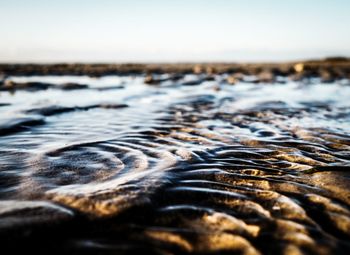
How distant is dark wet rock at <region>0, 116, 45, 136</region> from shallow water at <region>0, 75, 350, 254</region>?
0.03 meters

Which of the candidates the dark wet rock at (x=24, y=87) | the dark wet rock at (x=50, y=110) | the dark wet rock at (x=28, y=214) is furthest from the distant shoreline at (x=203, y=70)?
the dark wet rock at (x=28, y=214)

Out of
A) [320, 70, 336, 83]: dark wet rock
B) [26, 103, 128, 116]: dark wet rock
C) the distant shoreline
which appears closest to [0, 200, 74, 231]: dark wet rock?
[26, 103, 128, 116]: dark wet rock

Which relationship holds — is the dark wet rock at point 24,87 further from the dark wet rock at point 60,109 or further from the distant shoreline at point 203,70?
the distant shoreline at point 203,70

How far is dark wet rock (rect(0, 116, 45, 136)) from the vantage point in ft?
11.8

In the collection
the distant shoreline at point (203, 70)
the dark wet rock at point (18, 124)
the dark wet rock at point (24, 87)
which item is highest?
the distant shoreline at point (203, 70)

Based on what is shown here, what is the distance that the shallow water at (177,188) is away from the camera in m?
1.39

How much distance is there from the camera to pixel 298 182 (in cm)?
203

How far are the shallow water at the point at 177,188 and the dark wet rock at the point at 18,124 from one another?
3 centimetres

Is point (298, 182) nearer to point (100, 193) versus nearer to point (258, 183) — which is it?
point (258, 183)

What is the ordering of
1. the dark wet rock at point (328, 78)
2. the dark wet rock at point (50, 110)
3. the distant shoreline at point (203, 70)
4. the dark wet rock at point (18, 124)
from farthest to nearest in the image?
1. the distant shoreline at point (203, 70)
2. the dark wet rock at point (328, 78)
3. the dark wet rock at point (50, 110)
4. the dark wet rock at point (18, 124)

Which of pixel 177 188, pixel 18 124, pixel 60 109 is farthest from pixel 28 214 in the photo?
pixel 60 109

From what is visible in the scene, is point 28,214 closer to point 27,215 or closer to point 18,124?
point 27,215

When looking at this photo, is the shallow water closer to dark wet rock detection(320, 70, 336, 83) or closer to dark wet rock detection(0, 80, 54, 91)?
dark wet rock detection(0, 80, 54, 91)

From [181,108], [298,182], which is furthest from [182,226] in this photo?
[181,108]
